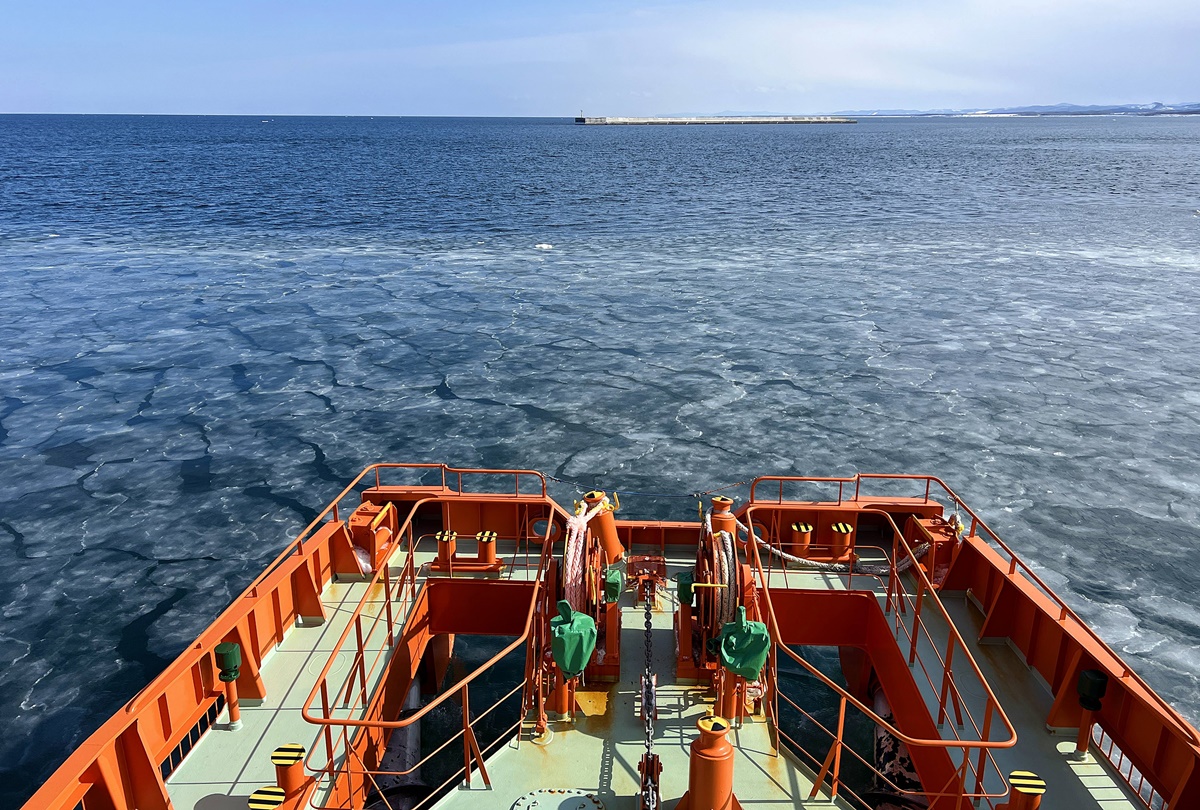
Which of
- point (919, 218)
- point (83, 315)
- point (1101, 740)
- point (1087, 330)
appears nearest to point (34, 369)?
point (83, 315)

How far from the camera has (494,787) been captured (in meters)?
8.02

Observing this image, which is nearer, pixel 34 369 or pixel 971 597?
pixel 971 597

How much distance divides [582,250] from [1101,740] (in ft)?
123

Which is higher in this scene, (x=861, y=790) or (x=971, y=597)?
(x=971, y=597)

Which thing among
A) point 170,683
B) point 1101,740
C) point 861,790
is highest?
point 170,683

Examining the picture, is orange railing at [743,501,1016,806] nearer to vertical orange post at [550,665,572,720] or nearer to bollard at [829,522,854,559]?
bollard at [829,522,854,559]

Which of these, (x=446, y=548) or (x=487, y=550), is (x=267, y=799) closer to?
(x=446, y=548)

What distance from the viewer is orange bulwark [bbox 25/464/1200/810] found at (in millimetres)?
7637

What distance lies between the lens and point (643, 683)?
8383 mm

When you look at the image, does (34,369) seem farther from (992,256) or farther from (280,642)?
(992,256)

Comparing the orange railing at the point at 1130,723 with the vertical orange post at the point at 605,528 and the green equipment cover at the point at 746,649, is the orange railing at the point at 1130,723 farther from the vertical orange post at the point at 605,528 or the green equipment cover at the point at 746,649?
the vertical orange post at the point at 605,528

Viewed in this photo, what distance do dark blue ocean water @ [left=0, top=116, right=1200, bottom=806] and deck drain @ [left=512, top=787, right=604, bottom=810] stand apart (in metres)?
7.20

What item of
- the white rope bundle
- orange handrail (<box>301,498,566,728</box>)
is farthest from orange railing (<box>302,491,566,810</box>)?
the white rope bundle

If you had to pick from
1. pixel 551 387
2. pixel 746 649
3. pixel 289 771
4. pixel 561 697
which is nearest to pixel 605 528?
pixel 561 697
